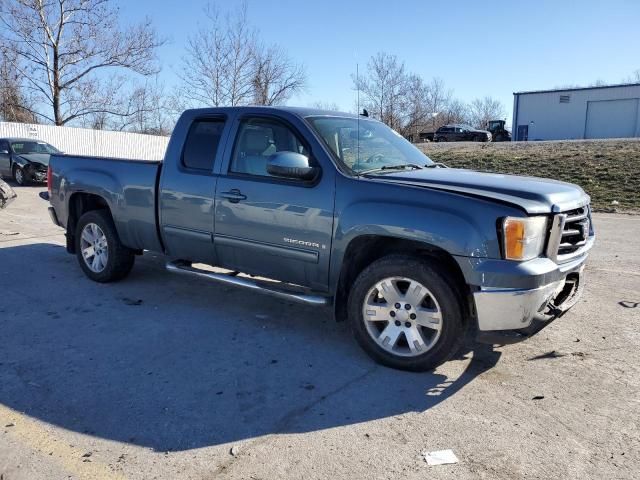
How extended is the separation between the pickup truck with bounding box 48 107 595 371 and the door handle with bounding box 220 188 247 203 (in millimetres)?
10

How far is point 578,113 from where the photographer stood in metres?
44.4

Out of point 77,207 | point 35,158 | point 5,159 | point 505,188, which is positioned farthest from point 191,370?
point 5,159

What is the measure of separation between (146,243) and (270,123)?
76.7 inches

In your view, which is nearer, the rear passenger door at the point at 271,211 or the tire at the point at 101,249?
the rear passenger door at the point at 271,211

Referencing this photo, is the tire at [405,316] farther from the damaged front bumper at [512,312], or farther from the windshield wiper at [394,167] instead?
the windshield wiper at [394,167]

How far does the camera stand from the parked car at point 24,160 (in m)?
17.8

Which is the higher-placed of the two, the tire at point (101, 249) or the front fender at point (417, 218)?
the front fender at point (417, 218)

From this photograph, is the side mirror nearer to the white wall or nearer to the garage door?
the white wall

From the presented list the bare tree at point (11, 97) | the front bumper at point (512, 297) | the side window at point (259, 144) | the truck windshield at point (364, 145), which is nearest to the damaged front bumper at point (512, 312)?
the front bumper at point (512, 297)

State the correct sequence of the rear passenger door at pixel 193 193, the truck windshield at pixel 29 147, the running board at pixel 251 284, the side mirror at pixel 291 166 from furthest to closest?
the truck windshield at pixel 29 147 < the rear passenger door at pixel 193 193 < the running board at pixel 251 284 < the side mirror at pixel 291 166

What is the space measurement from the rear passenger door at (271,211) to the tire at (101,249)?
5.31 feet

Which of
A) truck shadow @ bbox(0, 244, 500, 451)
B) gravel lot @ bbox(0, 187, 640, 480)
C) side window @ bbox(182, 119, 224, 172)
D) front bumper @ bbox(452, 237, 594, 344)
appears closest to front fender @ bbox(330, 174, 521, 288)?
front bumper @ bbox(452, 237, 594, 344)

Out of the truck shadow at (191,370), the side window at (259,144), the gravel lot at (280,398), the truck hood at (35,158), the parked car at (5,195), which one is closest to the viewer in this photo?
the gravel lot at (280,398)

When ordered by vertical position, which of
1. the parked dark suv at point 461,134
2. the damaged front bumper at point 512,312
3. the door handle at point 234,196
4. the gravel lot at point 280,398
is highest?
the parked dark suv at point 461,134
